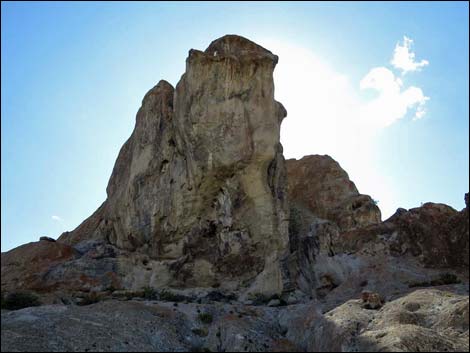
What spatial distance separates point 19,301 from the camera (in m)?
38.4

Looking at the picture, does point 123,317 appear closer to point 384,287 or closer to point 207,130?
point 384,287

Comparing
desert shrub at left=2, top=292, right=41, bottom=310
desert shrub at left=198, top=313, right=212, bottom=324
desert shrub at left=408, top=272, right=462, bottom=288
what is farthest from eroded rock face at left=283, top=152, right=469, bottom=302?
desert shrub at left=2, top=292, right=41, bottom=310

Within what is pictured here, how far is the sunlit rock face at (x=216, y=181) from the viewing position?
57.5m

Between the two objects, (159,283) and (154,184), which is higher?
(154,184)

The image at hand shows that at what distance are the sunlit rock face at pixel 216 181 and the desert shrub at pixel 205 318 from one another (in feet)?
57.2

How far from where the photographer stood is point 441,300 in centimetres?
3023

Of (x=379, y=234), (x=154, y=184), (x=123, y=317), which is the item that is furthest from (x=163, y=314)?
(x=154, y=184)

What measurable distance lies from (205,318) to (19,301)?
14189mm

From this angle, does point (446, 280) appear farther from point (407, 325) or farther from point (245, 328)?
point (245, 328)

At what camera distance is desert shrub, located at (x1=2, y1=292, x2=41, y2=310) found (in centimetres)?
3756

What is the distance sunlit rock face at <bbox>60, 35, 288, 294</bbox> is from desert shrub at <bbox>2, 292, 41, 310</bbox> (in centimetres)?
1843

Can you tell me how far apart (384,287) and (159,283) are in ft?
81.8

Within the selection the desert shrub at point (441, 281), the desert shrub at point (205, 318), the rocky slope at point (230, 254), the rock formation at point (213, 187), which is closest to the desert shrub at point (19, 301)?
the rocky slope at point (230, 254)

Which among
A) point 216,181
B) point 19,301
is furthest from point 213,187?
point 19,301
